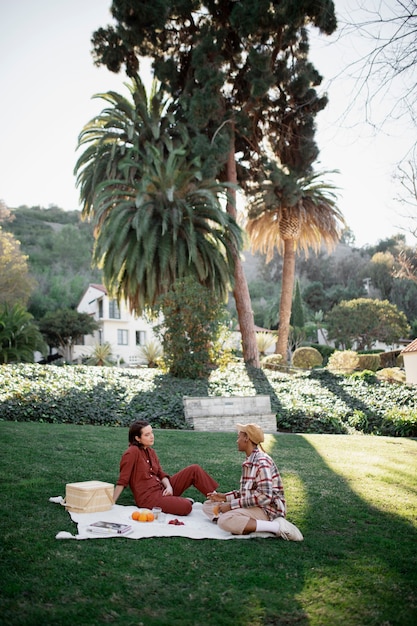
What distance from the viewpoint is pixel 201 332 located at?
1758 centimetres

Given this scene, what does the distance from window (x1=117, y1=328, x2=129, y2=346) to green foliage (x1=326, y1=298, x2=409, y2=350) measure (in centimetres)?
1647

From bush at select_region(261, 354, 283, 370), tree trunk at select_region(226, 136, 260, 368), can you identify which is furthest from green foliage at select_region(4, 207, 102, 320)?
tree trunk at select_region(226, 136, 260, 368)

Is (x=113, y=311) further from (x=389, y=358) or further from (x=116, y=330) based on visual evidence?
(x=389, y=358)

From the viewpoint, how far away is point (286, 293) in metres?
25.7

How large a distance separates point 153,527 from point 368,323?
1585 inches

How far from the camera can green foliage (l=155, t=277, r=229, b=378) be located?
17375 mm

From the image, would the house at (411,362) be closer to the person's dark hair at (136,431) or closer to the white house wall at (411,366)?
the white house wall at (411,366)

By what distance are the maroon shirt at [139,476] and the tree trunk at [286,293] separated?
19984 mm

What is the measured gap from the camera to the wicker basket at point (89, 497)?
5.30 metres

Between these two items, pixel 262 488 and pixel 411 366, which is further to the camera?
pixel 411 366

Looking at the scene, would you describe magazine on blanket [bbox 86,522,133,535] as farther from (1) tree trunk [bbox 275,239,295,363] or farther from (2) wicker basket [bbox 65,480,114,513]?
(1) tree trunk [bbox 275,239,295,363]

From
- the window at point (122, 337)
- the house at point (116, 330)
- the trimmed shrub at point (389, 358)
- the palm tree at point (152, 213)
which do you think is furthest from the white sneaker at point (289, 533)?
the window at point (122, 337)

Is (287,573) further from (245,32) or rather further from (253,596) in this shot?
(245,32)

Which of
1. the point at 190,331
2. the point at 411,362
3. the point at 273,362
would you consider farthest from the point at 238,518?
the point at 273,362
